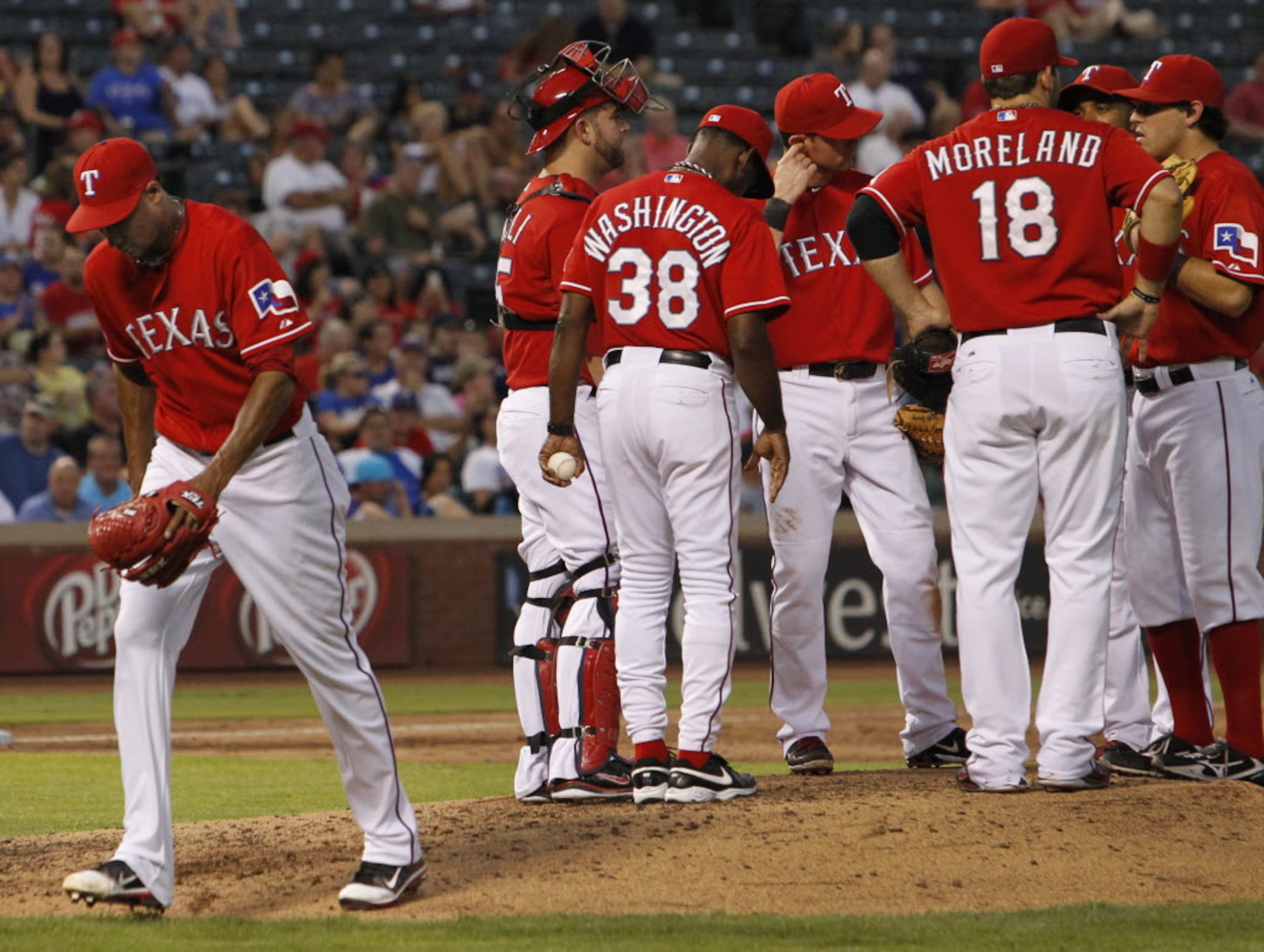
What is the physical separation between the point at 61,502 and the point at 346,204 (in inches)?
182

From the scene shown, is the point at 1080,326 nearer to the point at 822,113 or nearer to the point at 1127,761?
the point at 822,113

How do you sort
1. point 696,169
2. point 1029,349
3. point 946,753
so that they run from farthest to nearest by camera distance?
point 946,753
point 696,169
point 1029,349

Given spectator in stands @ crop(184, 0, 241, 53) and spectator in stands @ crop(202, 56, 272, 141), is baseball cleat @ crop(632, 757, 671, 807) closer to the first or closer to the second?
spectator in stands @ crop(202, 56, 272, 141)

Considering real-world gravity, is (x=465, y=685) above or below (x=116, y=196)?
below

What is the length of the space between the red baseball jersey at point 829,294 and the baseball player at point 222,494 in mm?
1903

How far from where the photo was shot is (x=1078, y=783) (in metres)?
5.50

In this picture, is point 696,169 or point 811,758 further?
point 811,758

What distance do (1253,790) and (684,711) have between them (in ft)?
5.90

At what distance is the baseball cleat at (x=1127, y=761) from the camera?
6.08 m

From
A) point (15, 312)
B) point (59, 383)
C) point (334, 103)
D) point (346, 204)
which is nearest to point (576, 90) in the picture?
point (59, 383)

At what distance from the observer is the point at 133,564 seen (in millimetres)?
4539

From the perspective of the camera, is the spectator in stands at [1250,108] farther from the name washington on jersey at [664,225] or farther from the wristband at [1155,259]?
the name washington on jersey at [664,225]

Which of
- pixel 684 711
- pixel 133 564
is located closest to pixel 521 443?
pixel 684 711

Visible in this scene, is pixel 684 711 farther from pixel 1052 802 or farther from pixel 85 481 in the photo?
pixel 85 481
